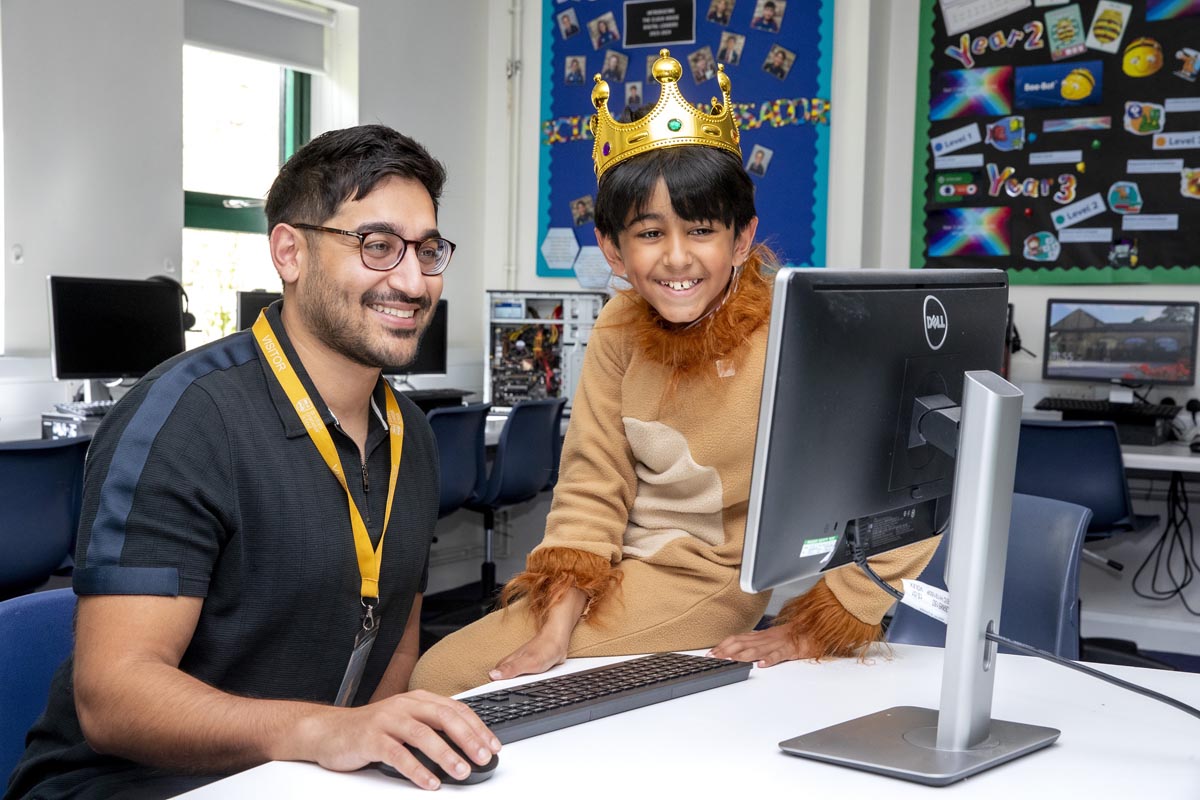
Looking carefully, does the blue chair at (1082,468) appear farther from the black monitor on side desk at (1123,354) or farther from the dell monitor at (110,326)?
the dell monitor at (110,326)

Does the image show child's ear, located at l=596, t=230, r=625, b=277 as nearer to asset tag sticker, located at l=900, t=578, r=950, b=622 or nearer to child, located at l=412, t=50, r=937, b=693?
child, located at l=412, t=50, r=937, b=693

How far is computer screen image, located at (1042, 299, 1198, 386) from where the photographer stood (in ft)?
14.8

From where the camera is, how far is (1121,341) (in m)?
4.60

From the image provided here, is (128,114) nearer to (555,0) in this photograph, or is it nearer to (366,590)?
(555,0)

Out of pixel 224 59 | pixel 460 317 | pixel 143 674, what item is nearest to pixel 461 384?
pixel 460 317

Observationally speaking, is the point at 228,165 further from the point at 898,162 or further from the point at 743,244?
the point at 743,244

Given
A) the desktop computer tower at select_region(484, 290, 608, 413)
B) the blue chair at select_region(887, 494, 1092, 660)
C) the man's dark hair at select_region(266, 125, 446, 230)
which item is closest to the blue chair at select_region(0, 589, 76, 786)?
the man's dark hair at select_region(266, 125, 446, 230)

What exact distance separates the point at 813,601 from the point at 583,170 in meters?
4.46

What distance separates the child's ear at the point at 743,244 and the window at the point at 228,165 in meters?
3.51

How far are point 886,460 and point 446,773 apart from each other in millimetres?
549

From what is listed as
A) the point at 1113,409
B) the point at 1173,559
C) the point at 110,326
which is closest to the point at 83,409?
the point at 110,326

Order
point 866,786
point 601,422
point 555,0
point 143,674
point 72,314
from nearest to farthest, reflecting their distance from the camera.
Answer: point 866,786
point 143,674
point 601,422
point 72,314
point 555,0

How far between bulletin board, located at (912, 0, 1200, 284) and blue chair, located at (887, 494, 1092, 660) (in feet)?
10.2

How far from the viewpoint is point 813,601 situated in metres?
1.58
